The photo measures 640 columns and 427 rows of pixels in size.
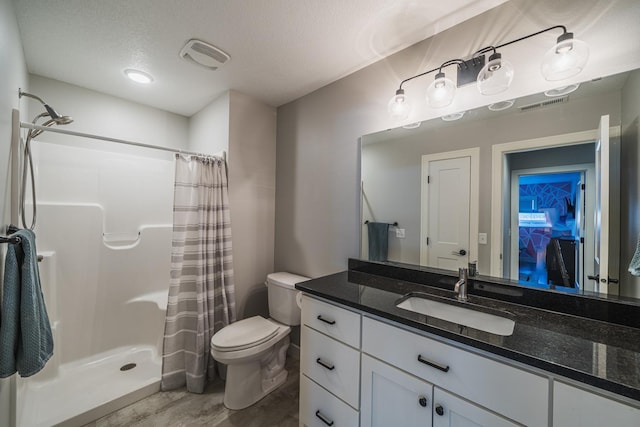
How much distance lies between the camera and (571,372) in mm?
657

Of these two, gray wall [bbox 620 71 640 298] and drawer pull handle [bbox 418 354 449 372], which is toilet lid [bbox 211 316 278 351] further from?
gray wall [bbox 620 71 640 298]

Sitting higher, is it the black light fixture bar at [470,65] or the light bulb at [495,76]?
the black light fixture bar at [470,65]

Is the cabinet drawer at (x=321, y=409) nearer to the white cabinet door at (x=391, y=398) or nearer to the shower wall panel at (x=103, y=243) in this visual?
the white cabinet door at (x=391, y=398)

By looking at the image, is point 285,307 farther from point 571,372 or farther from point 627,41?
point 627,41

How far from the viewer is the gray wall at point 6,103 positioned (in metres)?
1.07

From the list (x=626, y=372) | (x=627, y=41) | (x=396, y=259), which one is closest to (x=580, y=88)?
(x=627, y=41)

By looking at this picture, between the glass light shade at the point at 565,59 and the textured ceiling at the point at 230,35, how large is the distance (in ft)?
1.35

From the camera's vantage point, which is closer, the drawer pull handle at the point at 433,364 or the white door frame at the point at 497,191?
the drawer pull handle at the point at 433,364

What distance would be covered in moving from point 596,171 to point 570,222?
0.23 metres

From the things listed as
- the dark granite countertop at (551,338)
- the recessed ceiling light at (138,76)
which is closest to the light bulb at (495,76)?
the dark granite countertop at (551,338)

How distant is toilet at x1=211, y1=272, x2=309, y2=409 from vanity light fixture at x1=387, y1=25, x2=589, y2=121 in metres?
1.57

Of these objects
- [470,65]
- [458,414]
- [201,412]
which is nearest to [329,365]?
[458,414]

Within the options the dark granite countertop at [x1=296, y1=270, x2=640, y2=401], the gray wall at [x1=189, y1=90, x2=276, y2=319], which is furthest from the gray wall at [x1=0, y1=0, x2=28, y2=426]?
the dark granite countertop at [x1=296, y1=270, x2=640, y2=401]

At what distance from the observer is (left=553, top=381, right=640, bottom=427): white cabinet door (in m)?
0.61
